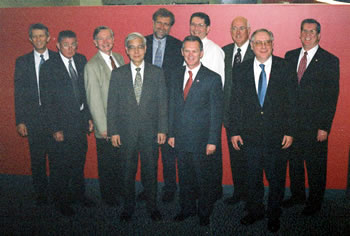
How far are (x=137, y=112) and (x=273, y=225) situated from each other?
1.79 meters

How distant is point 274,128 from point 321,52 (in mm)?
1030

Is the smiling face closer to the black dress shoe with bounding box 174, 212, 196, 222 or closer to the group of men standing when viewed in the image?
the group of men standing

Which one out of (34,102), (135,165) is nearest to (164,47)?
(135,165)

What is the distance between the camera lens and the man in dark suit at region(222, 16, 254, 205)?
125 inches

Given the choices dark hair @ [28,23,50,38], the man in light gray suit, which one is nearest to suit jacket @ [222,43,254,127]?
the man in light gray suit

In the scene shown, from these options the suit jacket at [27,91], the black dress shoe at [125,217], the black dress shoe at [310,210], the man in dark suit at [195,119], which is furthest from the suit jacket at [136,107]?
the black dress shoe at [310,210]

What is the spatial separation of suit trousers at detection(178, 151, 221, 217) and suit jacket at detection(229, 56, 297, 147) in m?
0.50

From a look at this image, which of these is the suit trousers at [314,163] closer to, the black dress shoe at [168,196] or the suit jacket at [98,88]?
the black dress shoe at [168,196]

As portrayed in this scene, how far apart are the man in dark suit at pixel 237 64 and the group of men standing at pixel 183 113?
12 millimetres

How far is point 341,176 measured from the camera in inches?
143

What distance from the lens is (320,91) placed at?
302 centimetres

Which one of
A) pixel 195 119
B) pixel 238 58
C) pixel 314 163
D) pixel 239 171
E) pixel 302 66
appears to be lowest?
pixel 239 171

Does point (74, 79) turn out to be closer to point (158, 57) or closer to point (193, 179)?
point (158, 57)

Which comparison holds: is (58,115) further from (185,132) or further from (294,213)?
(294,213)
